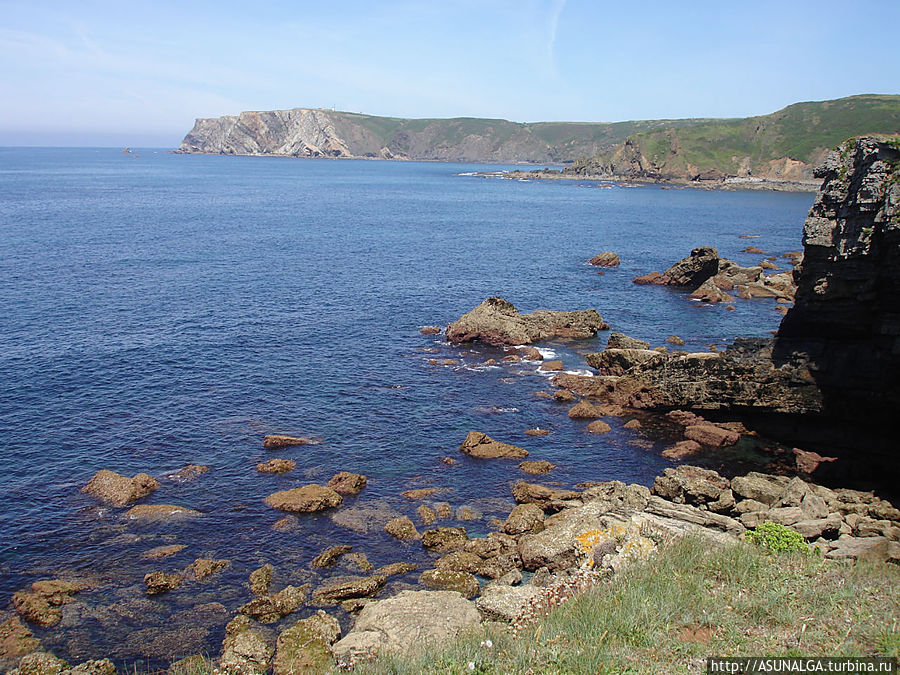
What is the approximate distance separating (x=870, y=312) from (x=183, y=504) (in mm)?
41143

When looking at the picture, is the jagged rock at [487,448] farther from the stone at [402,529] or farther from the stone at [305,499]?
the stone at [305,499]

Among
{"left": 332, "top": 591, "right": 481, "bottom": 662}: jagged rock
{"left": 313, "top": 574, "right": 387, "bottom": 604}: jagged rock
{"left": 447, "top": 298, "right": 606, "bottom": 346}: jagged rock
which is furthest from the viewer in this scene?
{"left": 447, "top": 298, "right": 606, "bottom": 346}: jagged rock

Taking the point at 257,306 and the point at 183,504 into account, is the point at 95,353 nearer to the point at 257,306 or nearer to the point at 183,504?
the point at 257,306

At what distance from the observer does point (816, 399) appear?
40406 mm

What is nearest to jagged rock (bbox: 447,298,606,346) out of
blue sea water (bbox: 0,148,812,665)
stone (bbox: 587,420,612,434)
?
blue sea water (bbox: 0,148,812,665)

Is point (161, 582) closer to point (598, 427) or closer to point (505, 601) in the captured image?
point (505, 601)

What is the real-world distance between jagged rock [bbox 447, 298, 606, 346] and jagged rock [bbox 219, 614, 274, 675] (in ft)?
131

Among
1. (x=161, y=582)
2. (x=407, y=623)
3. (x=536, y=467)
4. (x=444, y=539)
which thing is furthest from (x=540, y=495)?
(x=161, y=582)

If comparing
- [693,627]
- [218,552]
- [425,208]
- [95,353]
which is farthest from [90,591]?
[425,208]

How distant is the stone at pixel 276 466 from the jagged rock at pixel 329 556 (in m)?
8.82

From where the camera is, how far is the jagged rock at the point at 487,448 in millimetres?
40031

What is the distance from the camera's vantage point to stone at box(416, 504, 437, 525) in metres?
33.0

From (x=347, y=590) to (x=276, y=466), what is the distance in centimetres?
1277

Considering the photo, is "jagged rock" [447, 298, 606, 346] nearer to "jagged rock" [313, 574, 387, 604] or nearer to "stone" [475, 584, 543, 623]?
"jagged rock" [313, 574, 387, 604]
